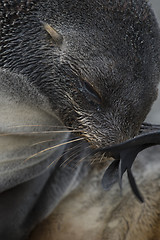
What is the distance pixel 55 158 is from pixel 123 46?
2.29 ft

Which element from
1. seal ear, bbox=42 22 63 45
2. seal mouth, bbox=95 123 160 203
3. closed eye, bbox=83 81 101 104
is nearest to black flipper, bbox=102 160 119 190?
seal mouth, bbox=95 123 160 203

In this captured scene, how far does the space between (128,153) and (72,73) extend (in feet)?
1.29

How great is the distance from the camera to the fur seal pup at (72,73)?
5.59 ft


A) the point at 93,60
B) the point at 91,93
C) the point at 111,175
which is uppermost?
the point at 93,60

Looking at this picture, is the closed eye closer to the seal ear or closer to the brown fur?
the seal ear

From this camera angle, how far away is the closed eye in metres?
1.71

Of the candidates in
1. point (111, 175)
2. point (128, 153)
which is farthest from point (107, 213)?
point (128, 153)

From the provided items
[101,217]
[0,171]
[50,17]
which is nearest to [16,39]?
[50,17]

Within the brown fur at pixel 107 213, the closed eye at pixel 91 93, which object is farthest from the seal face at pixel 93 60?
the brown fur at pixel 107 213

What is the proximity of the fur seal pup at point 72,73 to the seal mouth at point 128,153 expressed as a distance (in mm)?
81

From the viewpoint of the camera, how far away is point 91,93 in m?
1.72

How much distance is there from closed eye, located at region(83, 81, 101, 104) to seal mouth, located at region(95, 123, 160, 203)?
19cm

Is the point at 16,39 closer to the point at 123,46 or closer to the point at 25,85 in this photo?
the point at 25,85

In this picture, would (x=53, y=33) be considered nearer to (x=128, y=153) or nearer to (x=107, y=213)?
(x=128, y=153)
